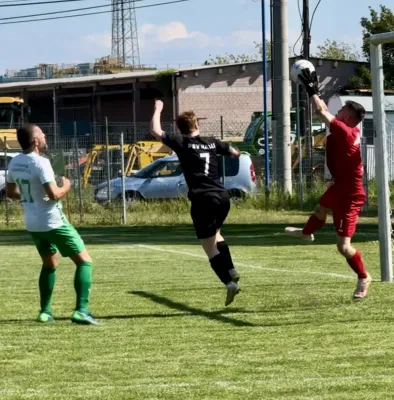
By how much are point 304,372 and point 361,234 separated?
14211 millimetres

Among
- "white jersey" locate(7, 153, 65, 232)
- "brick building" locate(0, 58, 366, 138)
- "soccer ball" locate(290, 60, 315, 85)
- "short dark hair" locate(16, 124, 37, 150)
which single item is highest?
"brick building" locate(0, 58, 366, 138)

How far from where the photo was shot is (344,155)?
35.9ft

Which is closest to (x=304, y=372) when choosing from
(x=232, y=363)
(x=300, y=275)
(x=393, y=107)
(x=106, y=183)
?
(x=232, y=363)

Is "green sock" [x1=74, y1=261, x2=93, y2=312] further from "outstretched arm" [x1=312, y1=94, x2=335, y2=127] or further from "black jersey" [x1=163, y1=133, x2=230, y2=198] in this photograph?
"outstretched arm" [x1=312, y1=94, x2=335, y2=127]

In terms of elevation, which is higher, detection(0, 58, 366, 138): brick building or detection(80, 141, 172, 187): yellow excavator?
detection(0, 58, 366, 138): brick building

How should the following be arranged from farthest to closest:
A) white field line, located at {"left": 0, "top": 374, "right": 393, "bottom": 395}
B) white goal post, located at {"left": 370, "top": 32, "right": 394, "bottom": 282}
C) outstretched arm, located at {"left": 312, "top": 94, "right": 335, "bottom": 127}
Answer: white goal post, located at {"left": 370, "top": 32, "right": 394, "bottom": 282}, outstretched arm, located at {"left": 312, "top": 94, "right": 335, "bottom": 127}, white field line, located at {"left": 0, "top": 374, "right": 393, "bottom": 395}

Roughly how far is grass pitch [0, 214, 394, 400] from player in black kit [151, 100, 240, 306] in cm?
71

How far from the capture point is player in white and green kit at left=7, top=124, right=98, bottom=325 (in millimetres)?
10008

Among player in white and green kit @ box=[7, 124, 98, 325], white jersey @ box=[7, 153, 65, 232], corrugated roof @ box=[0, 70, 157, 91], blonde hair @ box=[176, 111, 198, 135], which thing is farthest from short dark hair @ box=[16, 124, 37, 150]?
corrugated roof @ box=[0, 70, 157, 91]

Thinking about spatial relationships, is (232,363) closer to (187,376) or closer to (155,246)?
(187,376)

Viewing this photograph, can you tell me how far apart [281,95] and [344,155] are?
19.6 meters

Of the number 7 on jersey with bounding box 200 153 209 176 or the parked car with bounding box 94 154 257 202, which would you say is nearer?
the number 7 on jersey with bounding box 200 153 209 176

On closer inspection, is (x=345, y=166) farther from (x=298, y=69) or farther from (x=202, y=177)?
(x=202, y=177)

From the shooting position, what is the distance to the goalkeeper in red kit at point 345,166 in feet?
35.9
